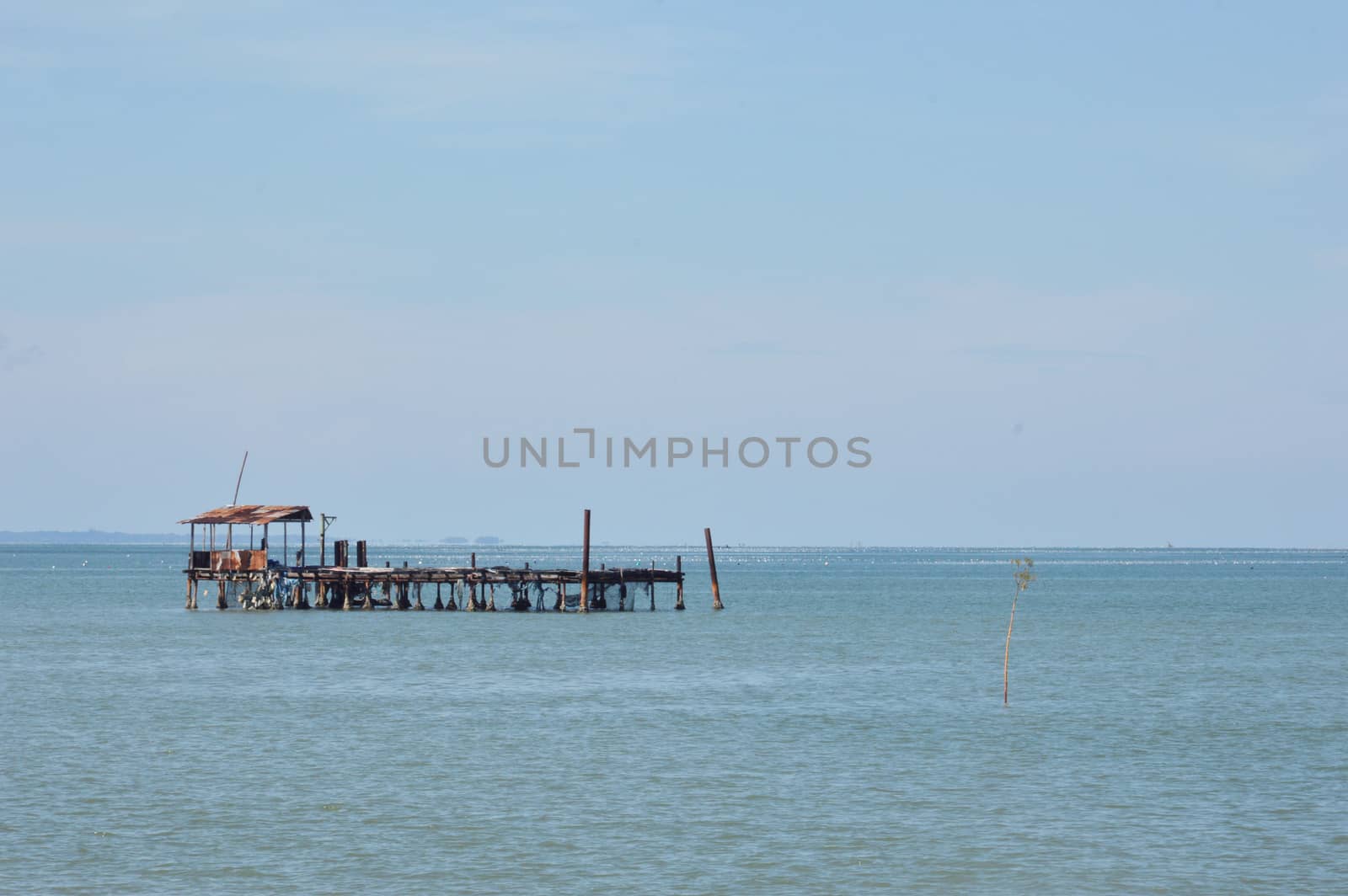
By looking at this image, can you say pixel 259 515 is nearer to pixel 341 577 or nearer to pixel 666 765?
pixel 341 577

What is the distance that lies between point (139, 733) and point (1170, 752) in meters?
21.6

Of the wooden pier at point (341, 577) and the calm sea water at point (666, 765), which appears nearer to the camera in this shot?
the calm sea water at point (666, 765)

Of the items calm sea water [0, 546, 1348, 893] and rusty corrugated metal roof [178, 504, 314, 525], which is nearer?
calm sea water [0, 546, 1348, 893]

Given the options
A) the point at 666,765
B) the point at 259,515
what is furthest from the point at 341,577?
the point at 666,765

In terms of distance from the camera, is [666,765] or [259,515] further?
[259,515]

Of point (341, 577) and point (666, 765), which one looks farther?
point (341, 577)

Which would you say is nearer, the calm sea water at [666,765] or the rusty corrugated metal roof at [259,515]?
the calm sea water at [666,765]

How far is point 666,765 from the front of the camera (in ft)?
96.1

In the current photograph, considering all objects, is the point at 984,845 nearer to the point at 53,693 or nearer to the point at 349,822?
the point at 349,822

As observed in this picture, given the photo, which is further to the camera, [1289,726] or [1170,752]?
[1289,726]

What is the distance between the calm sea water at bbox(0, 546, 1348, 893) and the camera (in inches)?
837

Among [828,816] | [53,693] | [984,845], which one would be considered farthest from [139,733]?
[984,845]

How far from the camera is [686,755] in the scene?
30.5 m

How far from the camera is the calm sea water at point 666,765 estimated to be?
21266mm
